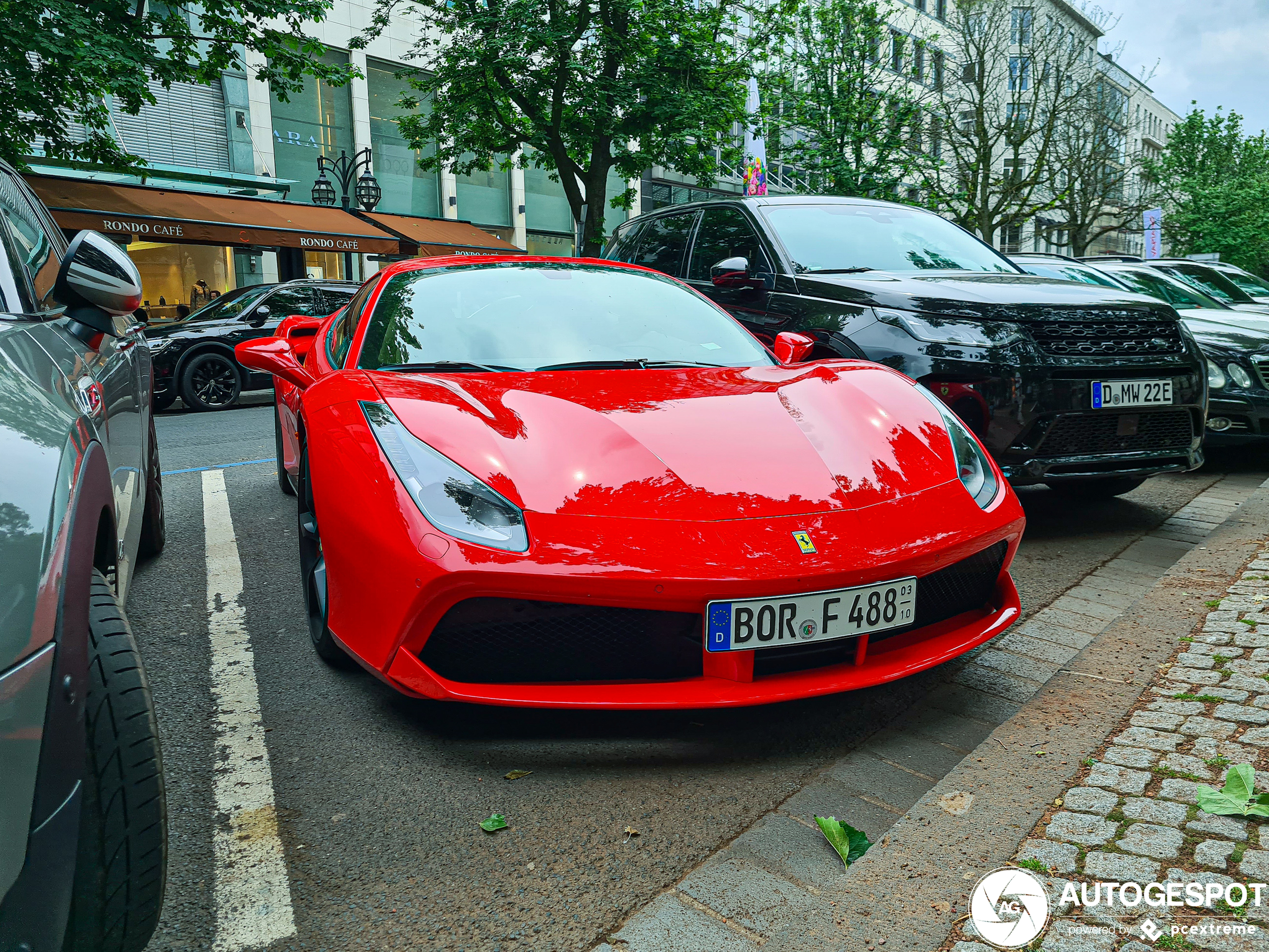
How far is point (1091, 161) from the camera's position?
2730 cm

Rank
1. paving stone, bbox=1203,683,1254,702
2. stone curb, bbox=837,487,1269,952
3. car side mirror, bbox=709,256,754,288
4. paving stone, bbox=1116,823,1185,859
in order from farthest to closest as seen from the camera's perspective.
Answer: car side mirror, bbox=709,256,754,288 < paving stone, bbox=1203,683,1254,702 < paving stone, bbox=1116,823,1185,859 < stone curb, bbox=837,487,1269,952

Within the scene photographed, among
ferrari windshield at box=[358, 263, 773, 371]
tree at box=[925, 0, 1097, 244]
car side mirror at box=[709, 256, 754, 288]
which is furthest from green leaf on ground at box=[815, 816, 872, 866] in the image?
tree at box=[925, 0, 1097, 244]

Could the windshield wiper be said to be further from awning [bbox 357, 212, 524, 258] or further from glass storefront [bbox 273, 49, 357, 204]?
glass storefront [bbox 273, 49, 357, 204]

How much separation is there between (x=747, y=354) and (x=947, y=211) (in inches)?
1066

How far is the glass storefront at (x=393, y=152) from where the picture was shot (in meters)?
22.2

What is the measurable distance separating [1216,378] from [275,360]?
19.2ft

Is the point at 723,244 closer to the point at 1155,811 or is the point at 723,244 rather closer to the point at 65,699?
the point at 1155,811

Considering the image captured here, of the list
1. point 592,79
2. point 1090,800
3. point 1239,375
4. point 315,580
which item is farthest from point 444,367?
point 592,79

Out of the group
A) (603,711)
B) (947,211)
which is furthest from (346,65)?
(603,711)

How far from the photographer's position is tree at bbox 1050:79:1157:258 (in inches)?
1060

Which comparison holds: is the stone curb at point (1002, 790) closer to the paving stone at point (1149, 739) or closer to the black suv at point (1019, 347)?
the paving stone at point (1149, 739)

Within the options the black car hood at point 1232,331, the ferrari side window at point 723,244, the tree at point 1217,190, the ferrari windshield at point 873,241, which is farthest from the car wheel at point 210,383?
the tree at point 1217,190

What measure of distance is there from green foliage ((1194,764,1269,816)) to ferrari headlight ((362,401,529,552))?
1.53 meters

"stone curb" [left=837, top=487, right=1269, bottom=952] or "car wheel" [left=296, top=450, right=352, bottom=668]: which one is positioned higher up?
"car wheel" [left=296, top=450, right=352, bottom=668]
